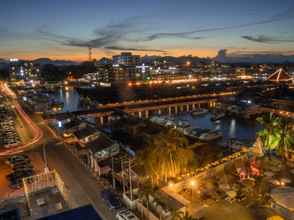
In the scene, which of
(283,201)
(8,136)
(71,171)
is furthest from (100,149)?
(283,201)

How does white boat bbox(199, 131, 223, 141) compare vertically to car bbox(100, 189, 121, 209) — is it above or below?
below

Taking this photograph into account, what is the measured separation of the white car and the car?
0.86 metres

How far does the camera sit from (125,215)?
Answer: 11406 mm

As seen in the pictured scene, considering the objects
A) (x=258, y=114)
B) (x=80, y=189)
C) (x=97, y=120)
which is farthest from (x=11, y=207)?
(x=258, y=114)

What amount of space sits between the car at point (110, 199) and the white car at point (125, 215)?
0.86 meters

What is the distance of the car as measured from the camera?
12.7 metres

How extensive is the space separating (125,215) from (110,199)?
6.69 feet

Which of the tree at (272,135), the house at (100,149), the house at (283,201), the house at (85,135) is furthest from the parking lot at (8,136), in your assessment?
the house at (283,201)

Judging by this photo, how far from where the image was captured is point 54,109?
4769 centimetres

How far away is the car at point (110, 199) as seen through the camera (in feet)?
41.5

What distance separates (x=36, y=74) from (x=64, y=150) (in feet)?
445

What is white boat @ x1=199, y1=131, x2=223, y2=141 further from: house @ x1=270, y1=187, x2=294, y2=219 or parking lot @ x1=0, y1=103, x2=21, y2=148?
parking lot @ x1=0, y1=103, x2=21, y2=148

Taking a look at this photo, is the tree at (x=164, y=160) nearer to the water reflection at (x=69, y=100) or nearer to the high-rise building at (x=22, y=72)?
the water reflection at (x=69, y=100)

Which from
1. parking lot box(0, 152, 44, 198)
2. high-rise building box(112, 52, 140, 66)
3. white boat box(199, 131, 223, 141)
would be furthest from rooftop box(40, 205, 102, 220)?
high-rise building box(112, 52, 140, 66)
